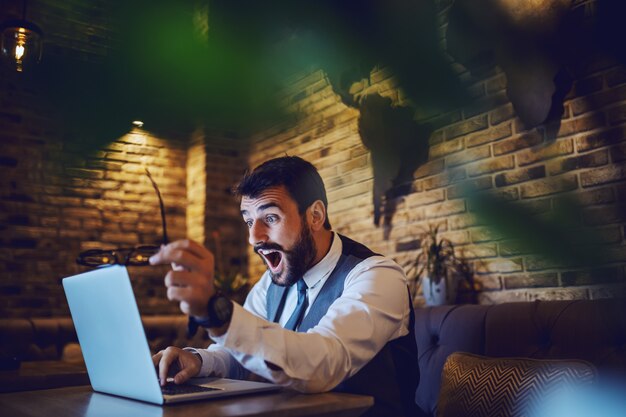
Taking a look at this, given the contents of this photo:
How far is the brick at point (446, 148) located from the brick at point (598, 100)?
0.63 m

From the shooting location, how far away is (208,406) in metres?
1.15

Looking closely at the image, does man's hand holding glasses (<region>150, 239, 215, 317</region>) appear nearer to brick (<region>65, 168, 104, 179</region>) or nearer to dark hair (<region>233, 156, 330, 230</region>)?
dark hair (<region>233, 156, 330, 230</region>)

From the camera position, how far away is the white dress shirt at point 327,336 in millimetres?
1215

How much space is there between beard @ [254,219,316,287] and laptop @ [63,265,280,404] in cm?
56

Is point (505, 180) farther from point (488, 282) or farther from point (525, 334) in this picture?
point (525, 334)

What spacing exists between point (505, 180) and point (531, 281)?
18.0 inches

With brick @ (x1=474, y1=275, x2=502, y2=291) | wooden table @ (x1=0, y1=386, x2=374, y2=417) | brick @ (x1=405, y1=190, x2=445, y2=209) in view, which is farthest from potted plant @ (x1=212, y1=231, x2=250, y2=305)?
wooden table @ (x1=0, y1=386, x2=374, y2=417)

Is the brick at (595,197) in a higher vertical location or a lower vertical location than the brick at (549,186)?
lower

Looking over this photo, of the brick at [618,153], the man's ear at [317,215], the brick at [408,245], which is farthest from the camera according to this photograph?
the brick at [408,245]

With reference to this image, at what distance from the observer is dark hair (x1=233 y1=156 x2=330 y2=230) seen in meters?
1.91

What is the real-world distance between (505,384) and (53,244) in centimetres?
352

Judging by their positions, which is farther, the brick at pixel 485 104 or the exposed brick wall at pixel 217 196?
the exposed brick wall at pixel 217 196

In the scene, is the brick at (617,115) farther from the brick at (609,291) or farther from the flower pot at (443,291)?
the flower pot at (443,291)

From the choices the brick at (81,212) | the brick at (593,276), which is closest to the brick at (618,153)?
the brick at (593,276)
